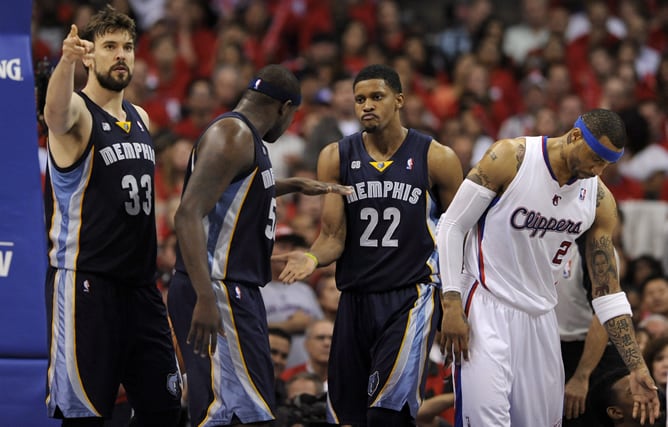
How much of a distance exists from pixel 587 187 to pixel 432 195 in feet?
3.35

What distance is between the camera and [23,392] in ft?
20.3

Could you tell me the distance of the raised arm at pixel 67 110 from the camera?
212 inches

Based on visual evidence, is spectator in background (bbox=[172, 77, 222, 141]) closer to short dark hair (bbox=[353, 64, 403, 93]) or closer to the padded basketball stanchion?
short dark hair (bbox=[353, 64, 403, 93])

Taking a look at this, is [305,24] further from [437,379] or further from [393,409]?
[393,409]

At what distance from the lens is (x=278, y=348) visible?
8.30 m

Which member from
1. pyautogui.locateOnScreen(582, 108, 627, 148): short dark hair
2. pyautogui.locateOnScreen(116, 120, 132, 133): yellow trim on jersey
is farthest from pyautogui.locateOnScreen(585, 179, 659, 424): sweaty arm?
pyautogui.locateOnScreen(116, 120, 132, 133): yellow trim on jersey

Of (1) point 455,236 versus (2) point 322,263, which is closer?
(1) point 455,236

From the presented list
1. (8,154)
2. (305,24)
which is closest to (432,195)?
(8,154)

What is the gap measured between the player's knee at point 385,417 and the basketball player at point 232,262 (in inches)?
35.5

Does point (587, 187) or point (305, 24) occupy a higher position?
point (305, 24)

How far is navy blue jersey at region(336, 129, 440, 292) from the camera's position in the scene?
6641 millimetres

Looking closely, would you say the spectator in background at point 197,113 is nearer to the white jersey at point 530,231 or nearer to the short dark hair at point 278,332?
the short dark hair at point 278,332

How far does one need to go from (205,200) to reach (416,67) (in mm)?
9939

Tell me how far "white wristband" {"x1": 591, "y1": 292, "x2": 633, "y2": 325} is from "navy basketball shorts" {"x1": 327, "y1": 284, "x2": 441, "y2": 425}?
103cm
